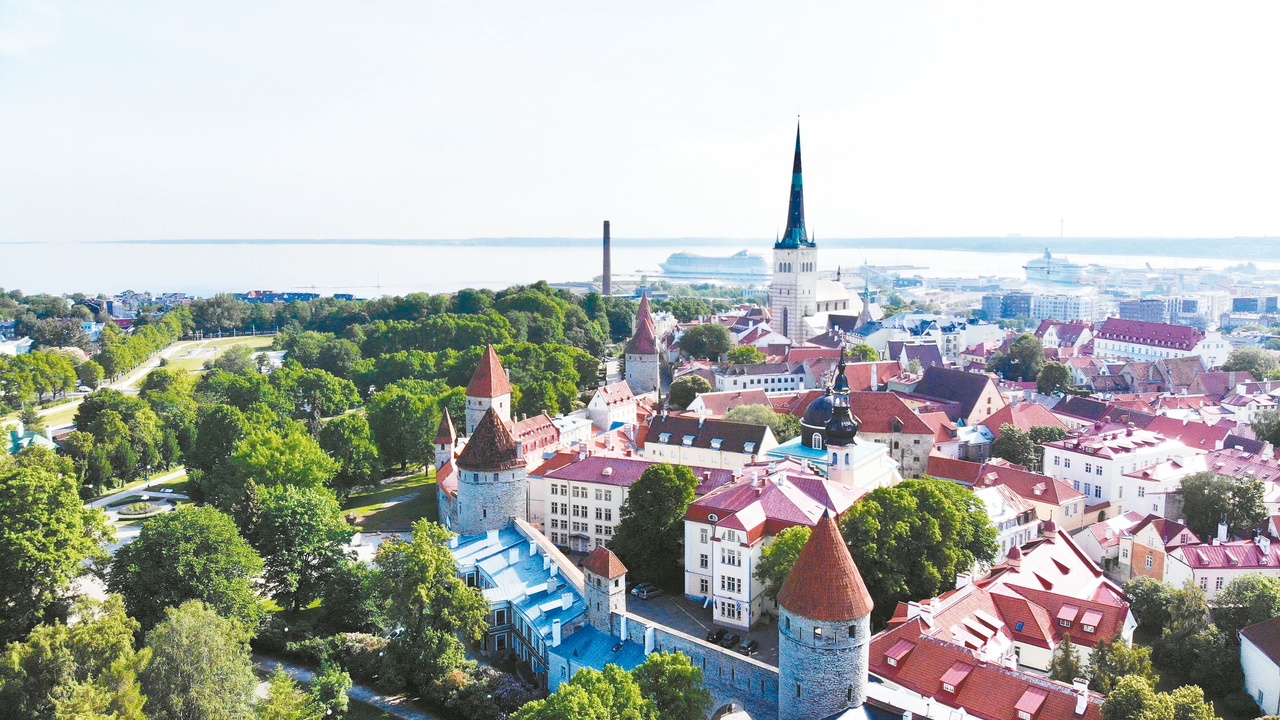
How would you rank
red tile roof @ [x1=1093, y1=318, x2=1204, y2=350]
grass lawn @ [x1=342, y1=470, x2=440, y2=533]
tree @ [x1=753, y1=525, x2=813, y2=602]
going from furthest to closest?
red tile roof @ [x1=1093, y1=318, x2=1204, y2=350]
grass lawn @ [x1=342, y1=470, x2=440, y2=533]
tree @ [x1=753, y1=525, x2=813, y2=602]

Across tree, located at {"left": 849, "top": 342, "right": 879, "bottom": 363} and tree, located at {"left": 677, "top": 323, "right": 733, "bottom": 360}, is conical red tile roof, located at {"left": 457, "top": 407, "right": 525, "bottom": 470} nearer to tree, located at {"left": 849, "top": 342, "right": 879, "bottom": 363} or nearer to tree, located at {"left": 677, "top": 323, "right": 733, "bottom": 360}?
tree, located at {"left": 677, "top": 323, "right": 733, "bottom": 360}

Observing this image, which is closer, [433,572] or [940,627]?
[940,627]

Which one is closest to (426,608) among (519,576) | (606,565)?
(519,576)

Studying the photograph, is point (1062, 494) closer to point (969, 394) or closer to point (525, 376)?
point (969, 394)

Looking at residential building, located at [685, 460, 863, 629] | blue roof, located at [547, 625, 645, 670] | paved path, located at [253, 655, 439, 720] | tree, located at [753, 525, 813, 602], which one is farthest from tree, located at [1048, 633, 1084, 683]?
paved path, located at [253, 655, 439, 720]

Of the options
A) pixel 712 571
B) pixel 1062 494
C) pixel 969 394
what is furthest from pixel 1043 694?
pixel 969 394

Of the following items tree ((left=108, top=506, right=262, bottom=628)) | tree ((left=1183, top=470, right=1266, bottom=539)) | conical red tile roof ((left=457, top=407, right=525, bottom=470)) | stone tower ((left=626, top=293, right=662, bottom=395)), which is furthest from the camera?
stone tower ((left=626, top=293, right=662, bottom=395))

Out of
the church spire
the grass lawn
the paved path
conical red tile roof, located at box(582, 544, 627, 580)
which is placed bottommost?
the paved path
